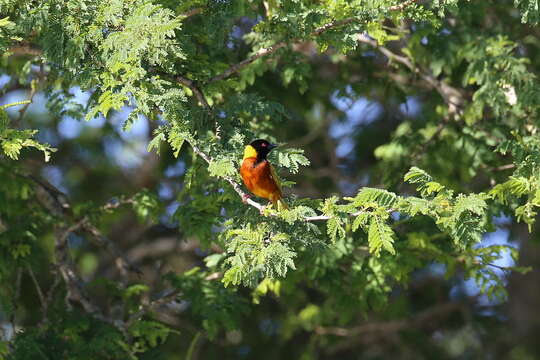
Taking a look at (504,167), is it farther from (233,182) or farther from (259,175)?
(233,182)

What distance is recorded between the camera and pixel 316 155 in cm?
886

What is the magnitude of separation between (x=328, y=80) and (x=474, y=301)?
3.20 metres

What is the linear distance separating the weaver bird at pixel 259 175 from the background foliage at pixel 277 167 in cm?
6

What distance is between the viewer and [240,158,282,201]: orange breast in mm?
4242

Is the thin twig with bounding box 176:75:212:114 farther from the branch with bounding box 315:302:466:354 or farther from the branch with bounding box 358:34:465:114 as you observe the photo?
the branch with bounding box 315:302:466:354

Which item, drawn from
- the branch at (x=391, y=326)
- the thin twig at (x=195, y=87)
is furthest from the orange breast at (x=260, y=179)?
the branch at (x=391, y=326)

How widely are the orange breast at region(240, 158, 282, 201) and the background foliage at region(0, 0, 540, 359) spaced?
0.06m

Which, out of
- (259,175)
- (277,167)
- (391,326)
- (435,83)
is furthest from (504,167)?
(391,326)

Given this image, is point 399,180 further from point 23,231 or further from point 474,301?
point 474,301

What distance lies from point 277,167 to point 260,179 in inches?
12.0

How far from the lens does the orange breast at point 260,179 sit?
4.24 m

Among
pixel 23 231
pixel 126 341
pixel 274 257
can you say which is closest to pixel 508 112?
pixel 274 257

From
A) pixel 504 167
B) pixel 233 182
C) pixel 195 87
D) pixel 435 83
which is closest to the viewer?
pixel 233 182

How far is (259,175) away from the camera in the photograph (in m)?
4.28
